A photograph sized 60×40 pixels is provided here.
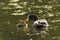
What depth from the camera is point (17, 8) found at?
22.0m

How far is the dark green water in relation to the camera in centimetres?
1780

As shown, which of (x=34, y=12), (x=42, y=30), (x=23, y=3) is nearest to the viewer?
(x=42, y=30)

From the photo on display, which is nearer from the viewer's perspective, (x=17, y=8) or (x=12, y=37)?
(x=12, y=37)

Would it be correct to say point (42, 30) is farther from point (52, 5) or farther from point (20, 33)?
Answer: point (52, 5)

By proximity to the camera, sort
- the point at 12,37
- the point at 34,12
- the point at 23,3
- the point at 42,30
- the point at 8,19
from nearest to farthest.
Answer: the point at 12,37, the point at 42,30, the point at 8,19, the point at 34,12, the point at 23,3

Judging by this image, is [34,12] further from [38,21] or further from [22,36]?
[22,36]

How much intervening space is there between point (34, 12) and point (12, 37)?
4420mm

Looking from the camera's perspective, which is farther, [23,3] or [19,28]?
[23,3]

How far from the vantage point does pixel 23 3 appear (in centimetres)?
2323

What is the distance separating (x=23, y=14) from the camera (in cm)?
2095

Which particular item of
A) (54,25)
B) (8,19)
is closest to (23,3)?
(8,19)

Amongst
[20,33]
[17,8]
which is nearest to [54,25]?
[20,33]

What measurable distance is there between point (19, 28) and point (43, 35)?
5.51ft

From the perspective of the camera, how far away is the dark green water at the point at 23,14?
17.8 m
